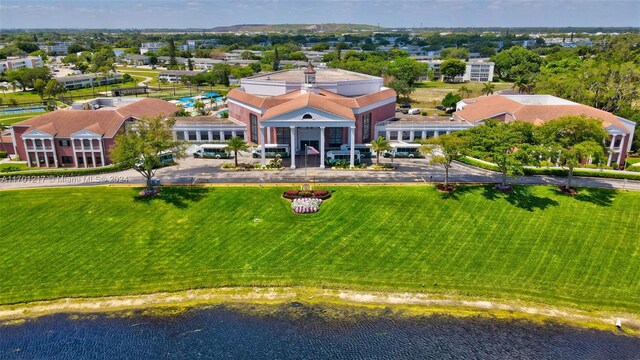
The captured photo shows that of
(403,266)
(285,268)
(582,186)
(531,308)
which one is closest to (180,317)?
(285,268)

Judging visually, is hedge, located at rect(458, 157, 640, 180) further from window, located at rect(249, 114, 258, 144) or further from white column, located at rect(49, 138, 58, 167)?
white column, located at rect(49, 138, 58, 167)

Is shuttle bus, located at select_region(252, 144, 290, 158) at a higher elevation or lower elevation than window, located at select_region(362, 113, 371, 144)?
lower

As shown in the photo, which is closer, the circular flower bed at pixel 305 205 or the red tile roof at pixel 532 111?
the circular flower bed at pixel 305 205

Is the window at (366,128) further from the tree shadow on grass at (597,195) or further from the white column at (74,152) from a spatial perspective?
the white column at (74,152)

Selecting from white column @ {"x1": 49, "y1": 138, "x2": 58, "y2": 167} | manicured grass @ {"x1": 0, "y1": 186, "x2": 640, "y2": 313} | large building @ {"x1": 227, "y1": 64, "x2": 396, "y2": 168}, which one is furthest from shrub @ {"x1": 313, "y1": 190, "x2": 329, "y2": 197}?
white column @ {"x1": 49, "y1": 138, "x2": 58, "y2": 167}

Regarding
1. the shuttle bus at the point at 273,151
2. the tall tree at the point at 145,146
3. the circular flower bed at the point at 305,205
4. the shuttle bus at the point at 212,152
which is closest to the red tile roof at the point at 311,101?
the shuttle bus at the point at 273,151

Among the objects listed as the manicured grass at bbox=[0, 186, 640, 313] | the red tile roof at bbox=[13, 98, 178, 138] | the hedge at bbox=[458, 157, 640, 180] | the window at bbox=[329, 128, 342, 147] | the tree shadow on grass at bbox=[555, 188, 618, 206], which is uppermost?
the red tile roof at bbox=[13, 98, 178, 138]
